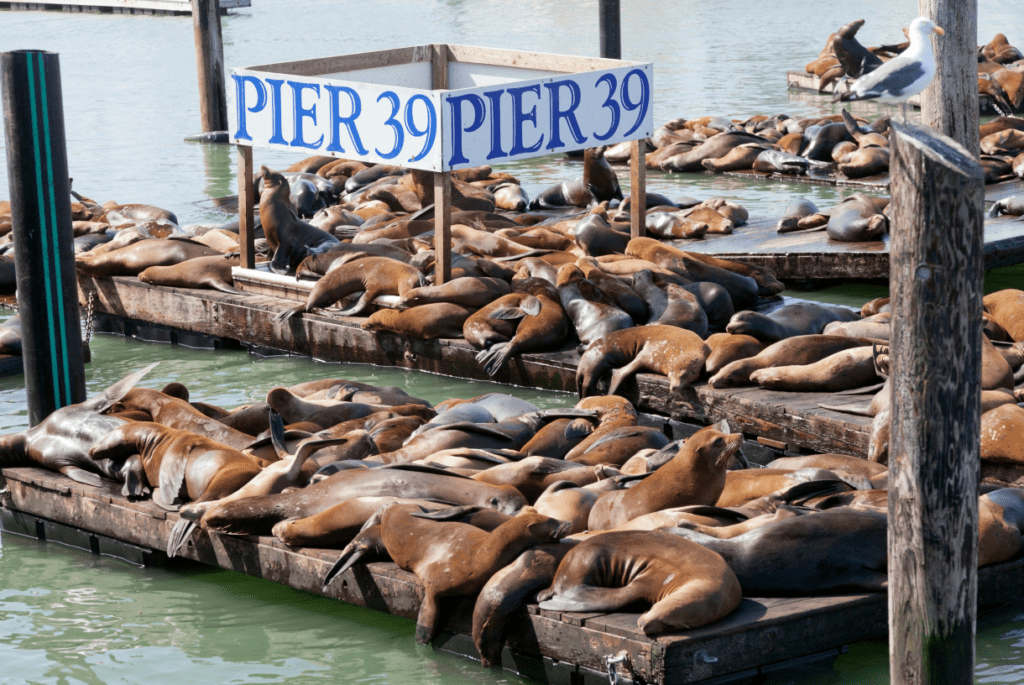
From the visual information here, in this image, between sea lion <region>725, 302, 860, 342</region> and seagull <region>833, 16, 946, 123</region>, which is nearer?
seagull <region>833, 16, 946, 123</region>

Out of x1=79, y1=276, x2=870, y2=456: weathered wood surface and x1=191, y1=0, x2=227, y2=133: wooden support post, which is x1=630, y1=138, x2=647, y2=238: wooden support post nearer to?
x1=79, y1=276, x2=870, y2=456: weathered wood surface

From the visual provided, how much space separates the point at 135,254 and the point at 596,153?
4.55 meters

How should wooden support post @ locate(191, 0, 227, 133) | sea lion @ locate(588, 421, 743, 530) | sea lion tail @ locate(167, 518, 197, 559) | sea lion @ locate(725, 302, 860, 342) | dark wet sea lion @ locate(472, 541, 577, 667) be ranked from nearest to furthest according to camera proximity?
dark wet sea lion @ locate(472, 541, 577, 667), sea lion @ locate(588, 421, 743, 530), sea lion tail @ locate(167, 518, 197, 559), sea lion @ locate(725, 302, 860, 342), wooden support post @ locate(191, 0, 227, 133)

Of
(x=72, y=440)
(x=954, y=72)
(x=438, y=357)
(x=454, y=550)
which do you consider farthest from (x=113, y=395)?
(x=954, y=72)

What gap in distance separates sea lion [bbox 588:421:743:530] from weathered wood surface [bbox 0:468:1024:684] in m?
0.65

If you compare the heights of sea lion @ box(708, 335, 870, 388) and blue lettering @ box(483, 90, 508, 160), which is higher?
blue lettering @ box(483, 90, 508, 160)

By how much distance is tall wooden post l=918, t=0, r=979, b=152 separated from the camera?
7.79 m

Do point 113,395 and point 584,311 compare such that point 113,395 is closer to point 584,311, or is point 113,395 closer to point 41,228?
point 41,228

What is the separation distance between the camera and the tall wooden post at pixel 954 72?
7.79m

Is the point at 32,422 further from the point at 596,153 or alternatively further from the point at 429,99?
the point at 596,153

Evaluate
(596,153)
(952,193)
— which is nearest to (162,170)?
(596,153)

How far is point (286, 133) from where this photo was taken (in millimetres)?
9227

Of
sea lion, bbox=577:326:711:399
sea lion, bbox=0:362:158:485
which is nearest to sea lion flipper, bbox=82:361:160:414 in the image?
sea lion, bbox=0:362:158:485

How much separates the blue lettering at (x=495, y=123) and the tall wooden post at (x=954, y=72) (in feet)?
8.53
